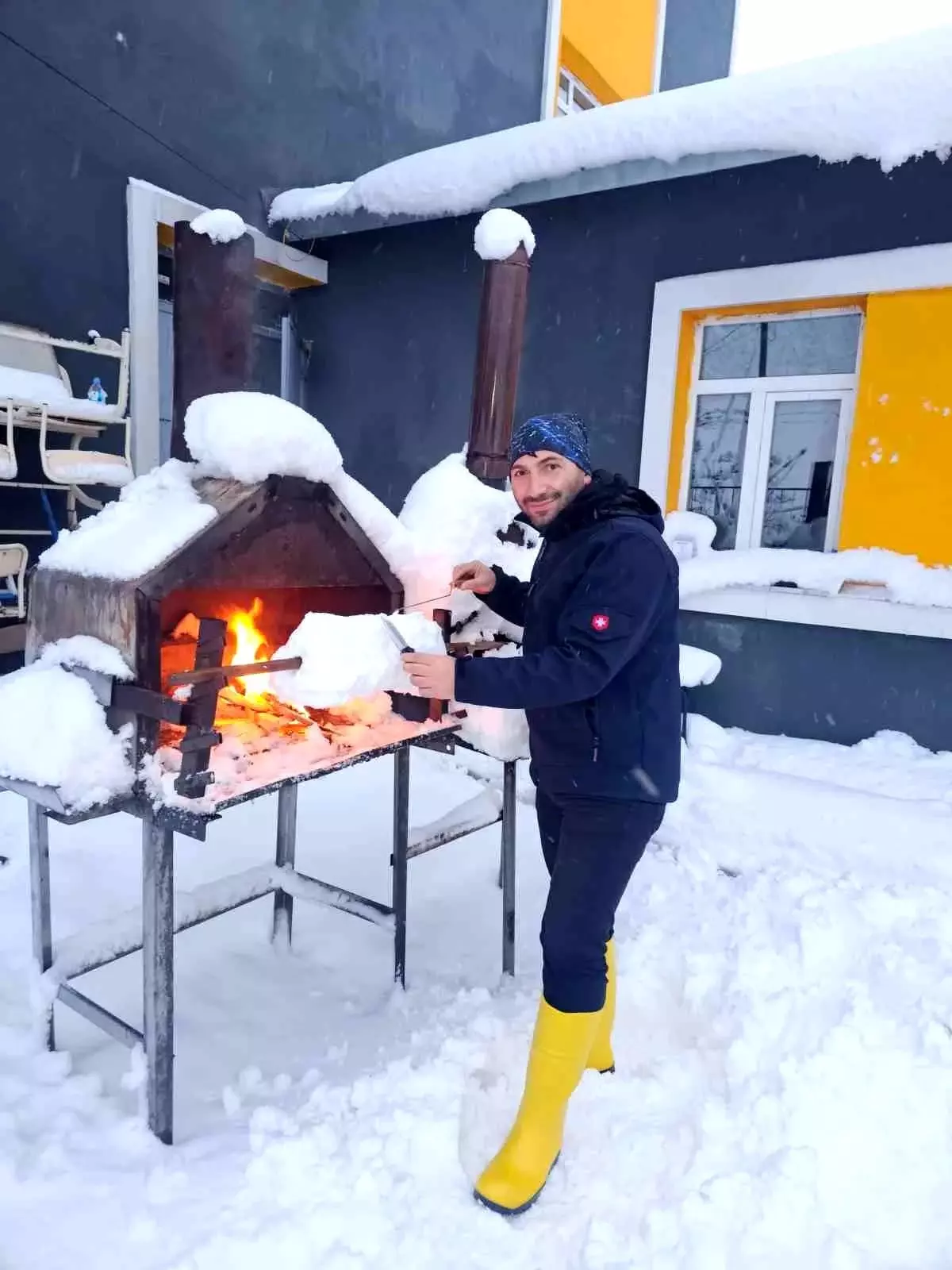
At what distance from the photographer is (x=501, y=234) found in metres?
3.27

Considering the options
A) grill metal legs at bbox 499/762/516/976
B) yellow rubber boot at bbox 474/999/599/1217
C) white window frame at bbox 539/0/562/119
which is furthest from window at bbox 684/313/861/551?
white window frame at bbox 539/0/562/119

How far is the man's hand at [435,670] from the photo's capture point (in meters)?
2.05

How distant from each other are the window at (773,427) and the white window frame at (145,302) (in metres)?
3.67

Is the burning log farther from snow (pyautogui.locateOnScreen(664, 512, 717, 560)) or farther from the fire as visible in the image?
snow (pyautogui.locateOnScreen(664, 512, 717, 560))

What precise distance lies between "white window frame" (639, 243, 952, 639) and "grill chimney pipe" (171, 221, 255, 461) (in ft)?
11.8

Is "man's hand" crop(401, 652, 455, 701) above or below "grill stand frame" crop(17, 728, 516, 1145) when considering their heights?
above

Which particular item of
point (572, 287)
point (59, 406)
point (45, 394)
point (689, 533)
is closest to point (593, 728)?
point (689, 533)

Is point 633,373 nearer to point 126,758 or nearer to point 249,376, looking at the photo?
point 249,376

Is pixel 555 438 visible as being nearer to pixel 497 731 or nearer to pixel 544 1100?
pixel 497 731

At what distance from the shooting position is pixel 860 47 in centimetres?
459

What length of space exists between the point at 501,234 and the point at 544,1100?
315 centimetres

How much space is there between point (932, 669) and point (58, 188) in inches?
261

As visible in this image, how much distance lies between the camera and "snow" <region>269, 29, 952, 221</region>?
4.46 metres

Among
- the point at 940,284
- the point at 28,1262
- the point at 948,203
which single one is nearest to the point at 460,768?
the point at 28,1262
